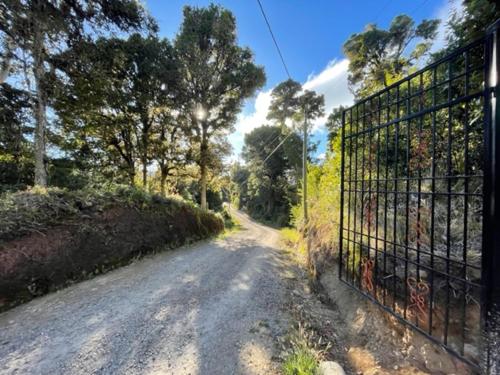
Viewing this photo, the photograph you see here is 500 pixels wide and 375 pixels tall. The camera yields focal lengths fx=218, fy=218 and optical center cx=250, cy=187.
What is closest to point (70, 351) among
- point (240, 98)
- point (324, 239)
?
point (324, 239)

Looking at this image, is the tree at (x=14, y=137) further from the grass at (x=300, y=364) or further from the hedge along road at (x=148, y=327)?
the grass at (x=300, y=364)

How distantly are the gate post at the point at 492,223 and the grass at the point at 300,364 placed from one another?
107 cm

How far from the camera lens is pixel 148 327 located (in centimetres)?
234

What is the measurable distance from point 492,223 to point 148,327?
120 inches

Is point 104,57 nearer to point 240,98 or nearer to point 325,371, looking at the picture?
point 240,98

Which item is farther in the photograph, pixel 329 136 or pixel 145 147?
pixel 145 147

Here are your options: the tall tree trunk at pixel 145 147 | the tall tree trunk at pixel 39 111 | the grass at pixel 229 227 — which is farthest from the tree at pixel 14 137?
the grass at pixel 229 227

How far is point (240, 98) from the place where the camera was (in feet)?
36.3

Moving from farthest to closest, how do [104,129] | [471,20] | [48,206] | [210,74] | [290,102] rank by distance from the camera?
[290,102] < [210,74] < [104,129] < [48,206] < [471,20]

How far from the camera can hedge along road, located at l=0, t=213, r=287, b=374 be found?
1830 millimetres

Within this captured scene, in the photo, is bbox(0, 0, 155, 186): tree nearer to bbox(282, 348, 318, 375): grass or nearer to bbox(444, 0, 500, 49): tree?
bbox(282, 348, 318, 375): grass

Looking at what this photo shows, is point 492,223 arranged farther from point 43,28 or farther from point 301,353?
point 43,28

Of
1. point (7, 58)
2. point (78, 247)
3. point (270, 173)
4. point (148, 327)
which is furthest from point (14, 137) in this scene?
point (270, 173)

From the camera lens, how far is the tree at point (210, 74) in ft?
31.2
